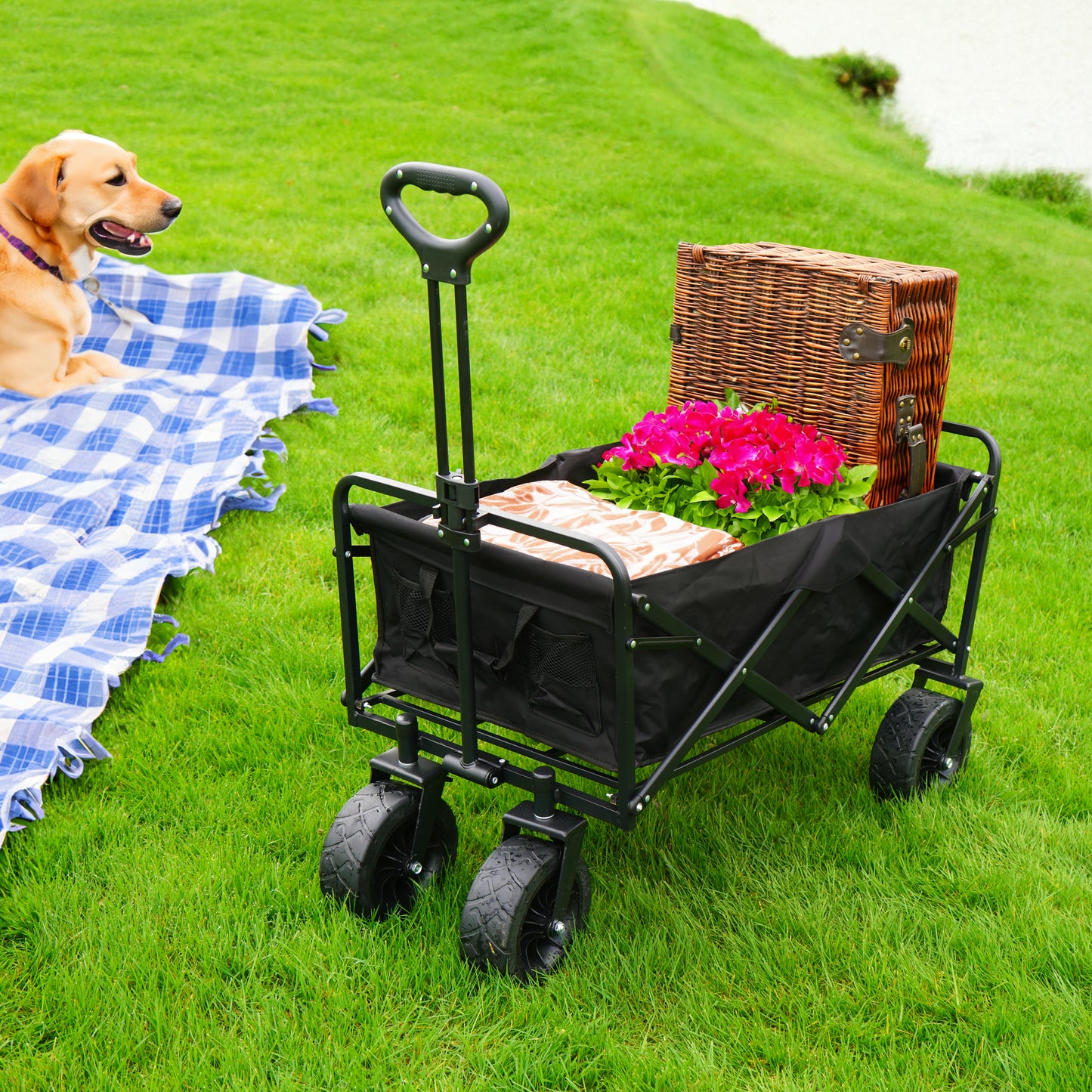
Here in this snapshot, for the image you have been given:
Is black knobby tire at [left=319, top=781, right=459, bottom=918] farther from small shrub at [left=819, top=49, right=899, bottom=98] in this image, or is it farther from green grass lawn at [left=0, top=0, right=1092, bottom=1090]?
small shrub at [left=819, top=49, right=899, bottom=98]

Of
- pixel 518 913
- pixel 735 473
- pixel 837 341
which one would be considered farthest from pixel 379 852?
pixel 837 341

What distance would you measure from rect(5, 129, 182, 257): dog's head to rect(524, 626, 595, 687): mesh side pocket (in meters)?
3.11

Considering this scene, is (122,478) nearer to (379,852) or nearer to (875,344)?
(379,852)

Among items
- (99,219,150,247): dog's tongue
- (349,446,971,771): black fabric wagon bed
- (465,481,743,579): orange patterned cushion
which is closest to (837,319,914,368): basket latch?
(349,446,971,771): black fabric wagon bed

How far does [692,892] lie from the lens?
2492mm

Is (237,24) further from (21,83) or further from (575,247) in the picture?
(575,247)

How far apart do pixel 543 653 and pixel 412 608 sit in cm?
35

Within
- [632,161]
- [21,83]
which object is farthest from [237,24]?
[632,161]

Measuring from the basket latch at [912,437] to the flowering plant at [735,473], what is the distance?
0.61ft

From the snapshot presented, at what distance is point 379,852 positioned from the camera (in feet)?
7.66

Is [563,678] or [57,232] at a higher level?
[57,232]

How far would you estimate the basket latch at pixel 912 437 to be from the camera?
2727 millimetres

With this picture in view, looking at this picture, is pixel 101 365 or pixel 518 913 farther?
pixel 101 365

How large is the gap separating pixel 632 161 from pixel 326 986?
854 cm
